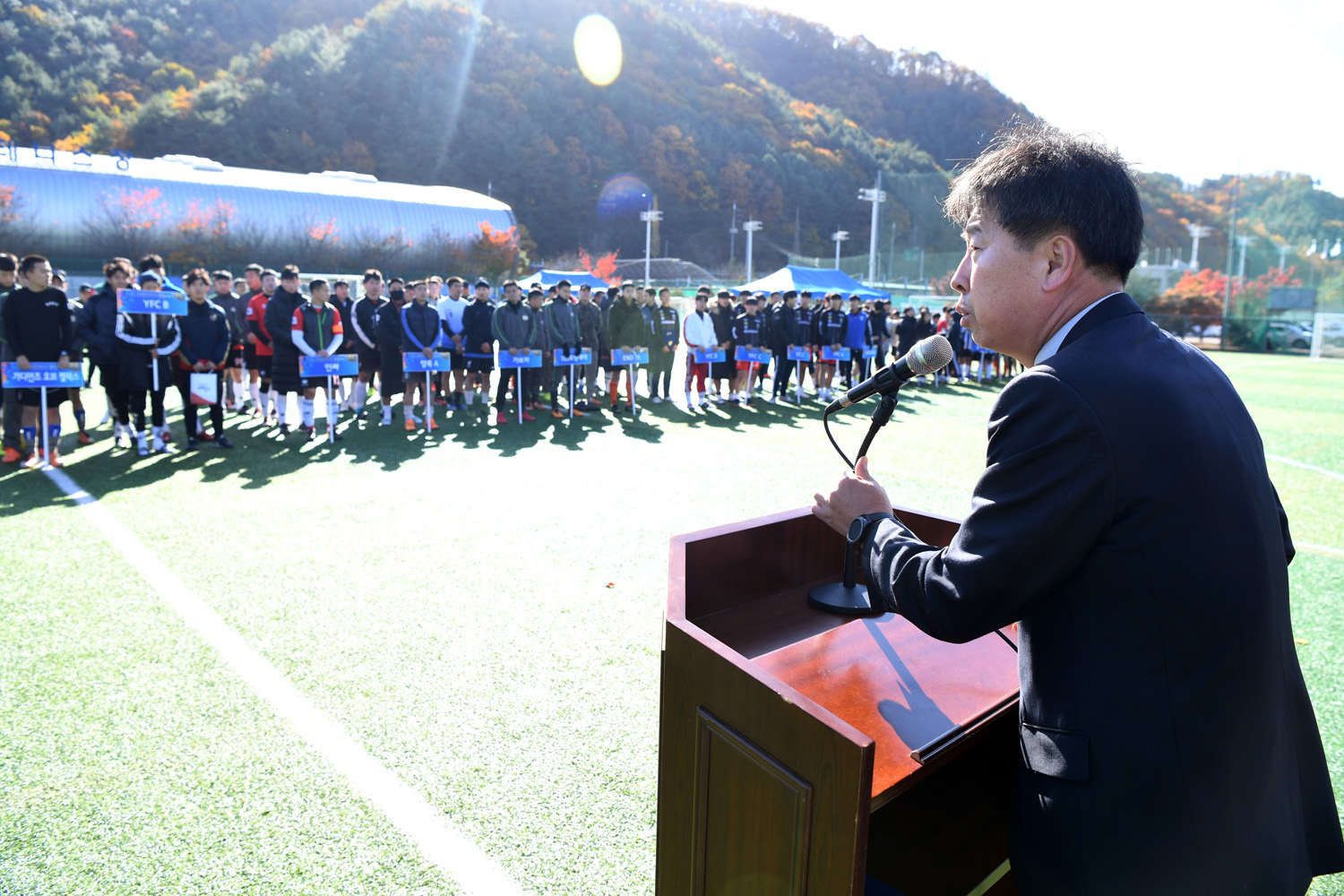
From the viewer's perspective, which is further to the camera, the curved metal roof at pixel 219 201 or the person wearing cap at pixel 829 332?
the curved metal roof at pixel 219 201

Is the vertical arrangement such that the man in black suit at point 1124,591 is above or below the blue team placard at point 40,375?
above

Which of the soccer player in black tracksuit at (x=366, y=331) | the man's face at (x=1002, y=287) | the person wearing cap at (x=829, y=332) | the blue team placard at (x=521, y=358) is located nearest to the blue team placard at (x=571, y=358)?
the blue team placard at (x=521, y=358)

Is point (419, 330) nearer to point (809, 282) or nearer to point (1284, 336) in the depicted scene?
point (809, 282)

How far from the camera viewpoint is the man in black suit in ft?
3.53

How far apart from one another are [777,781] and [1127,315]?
38.4 inches

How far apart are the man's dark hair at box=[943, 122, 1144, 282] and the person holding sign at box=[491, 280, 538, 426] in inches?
396

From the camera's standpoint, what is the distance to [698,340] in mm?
13242

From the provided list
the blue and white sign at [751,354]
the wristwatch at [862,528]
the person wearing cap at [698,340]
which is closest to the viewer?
the wristwatch at [862,528]

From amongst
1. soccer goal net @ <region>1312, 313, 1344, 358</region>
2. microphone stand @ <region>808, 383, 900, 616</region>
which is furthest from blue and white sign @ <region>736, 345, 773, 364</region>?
soccer goal net @ <region>1312, 313, 1344, 358</region>

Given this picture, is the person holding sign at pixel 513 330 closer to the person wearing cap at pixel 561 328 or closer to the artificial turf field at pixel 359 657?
the person wearing cap at pixel 561 328

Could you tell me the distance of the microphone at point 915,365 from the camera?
66.5 inches

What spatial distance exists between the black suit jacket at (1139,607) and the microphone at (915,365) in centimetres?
49

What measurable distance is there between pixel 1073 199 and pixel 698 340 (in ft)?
39.7

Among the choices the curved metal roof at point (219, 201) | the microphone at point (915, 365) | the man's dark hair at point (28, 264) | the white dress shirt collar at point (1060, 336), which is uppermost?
the curved metal roof at point (219, 201)
